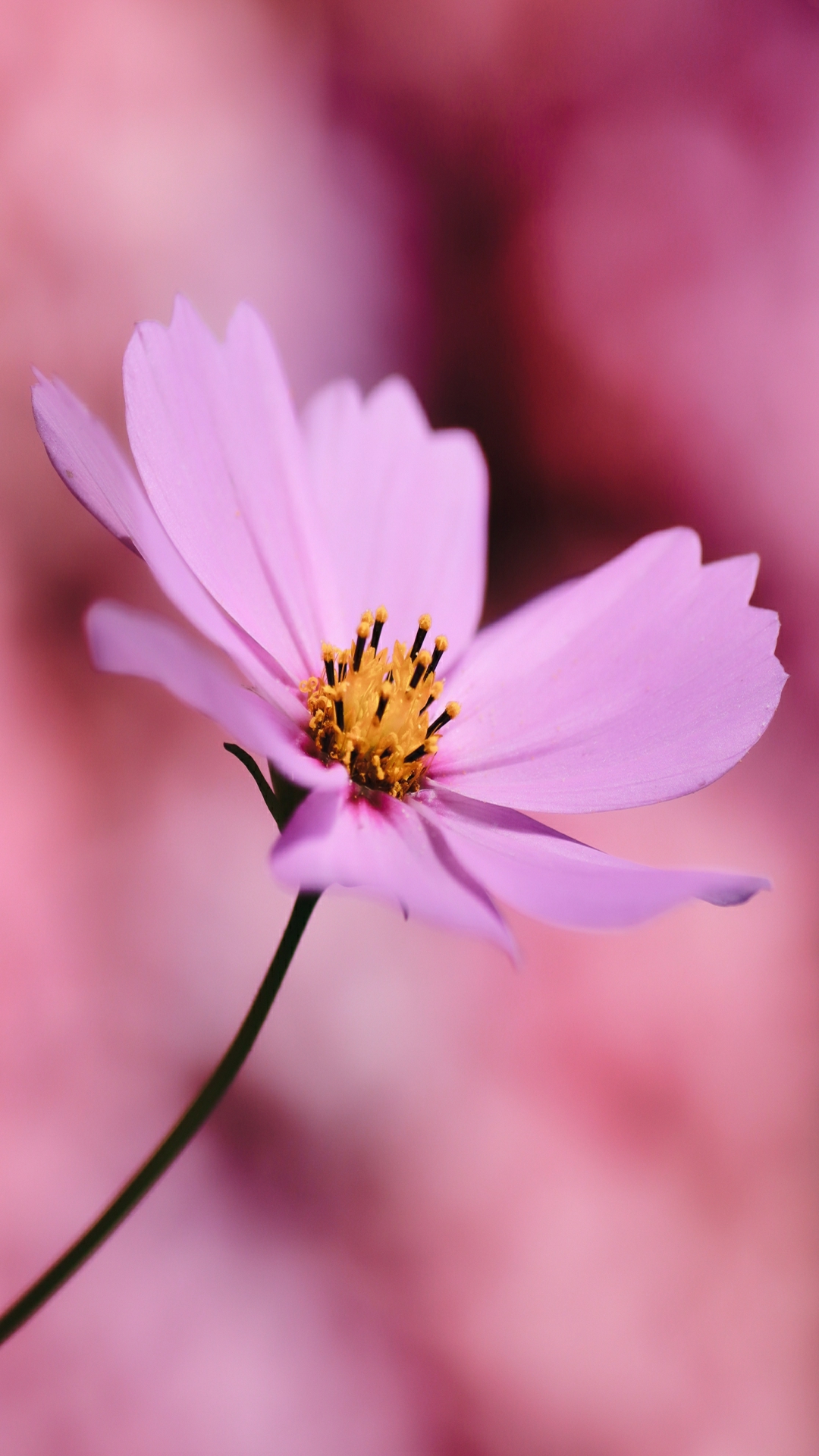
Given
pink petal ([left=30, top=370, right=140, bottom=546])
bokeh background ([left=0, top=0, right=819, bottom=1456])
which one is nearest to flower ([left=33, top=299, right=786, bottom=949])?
pink petal ([left=30, top=370, right=140, bottom=546])

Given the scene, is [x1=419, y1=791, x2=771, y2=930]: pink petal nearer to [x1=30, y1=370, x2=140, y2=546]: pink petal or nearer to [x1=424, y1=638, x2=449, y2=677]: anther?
[x1=424, y1=638, x2=449, y2=677]: anther

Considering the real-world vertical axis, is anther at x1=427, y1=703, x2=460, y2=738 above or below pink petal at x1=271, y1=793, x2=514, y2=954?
above

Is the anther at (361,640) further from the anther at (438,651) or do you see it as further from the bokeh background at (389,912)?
the bokeh background at (389,912)

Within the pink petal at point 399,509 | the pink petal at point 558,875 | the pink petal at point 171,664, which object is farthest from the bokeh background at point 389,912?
the pink petal at point 171,664

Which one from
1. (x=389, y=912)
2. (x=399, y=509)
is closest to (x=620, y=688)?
(x=399, y=509)

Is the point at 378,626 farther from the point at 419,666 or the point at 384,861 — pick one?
the point at 384,861

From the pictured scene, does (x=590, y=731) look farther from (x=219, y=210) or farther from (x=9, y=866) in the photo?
(x=219, y=210)

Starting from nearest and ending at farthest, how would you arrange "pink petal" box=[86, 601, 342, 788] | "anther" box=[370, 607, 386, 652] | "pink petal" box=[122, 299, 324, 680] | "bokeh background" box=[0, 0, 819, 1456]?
1. "pink petal" box=[86, 601, 342, 788]
2. "pink petal" box=[122, 299, 324, 680]
3. "anther" box=[370, 607, 386, 652]
4. "bokeh background" box=[0, 0, 819, 1456]
